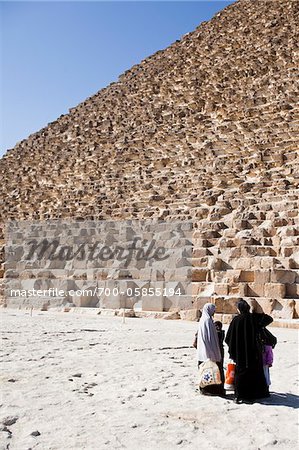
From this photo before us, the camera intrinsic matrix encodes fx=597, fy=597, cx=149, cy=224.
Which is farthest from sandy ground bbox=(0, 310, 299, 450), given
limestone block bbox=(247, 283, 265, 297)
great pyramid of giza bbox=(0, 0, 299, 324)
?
great pyramid of giza bbox=(0, 0, 299, 324)

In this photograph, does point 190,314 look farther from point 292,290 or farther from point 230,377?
point 230,377

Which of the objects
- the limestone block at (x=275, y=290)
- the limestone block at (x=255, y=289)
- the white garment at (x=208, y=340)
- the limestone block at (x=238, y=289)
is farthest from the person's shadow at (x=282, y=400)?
the limestone block at (x=238, y=289)

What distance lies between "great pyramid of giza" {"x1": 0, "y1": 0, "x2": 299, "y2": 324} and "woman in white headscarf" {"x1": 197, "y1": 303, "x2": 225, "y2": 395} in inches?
175

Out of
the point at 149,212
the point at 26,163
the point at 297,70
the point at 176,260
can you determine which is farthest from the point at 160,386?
the point at 26,163

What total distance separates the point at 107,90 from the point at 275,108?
1317cm

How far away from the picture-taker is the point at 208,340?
442 cm

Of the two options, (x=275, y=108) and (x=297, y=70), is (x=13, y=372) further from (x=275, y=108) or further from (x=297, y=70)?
(x=297, y=70)

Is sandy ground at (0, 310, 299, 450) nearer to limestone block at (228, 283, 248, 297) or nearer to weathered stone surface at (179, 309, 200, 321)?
limestone block at (228, 283, 248, 297)

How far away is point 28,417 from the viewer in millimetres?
3816

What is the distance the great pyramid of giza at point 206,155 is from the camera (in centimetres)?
1023

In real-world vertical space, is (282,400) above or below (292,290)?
below

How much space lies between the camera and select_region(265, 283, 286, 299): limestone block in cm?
895

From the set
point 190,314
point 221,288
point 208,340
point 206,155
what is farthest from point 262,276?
point 206,155

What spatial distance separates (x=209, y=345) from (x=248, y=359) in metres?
0.31
